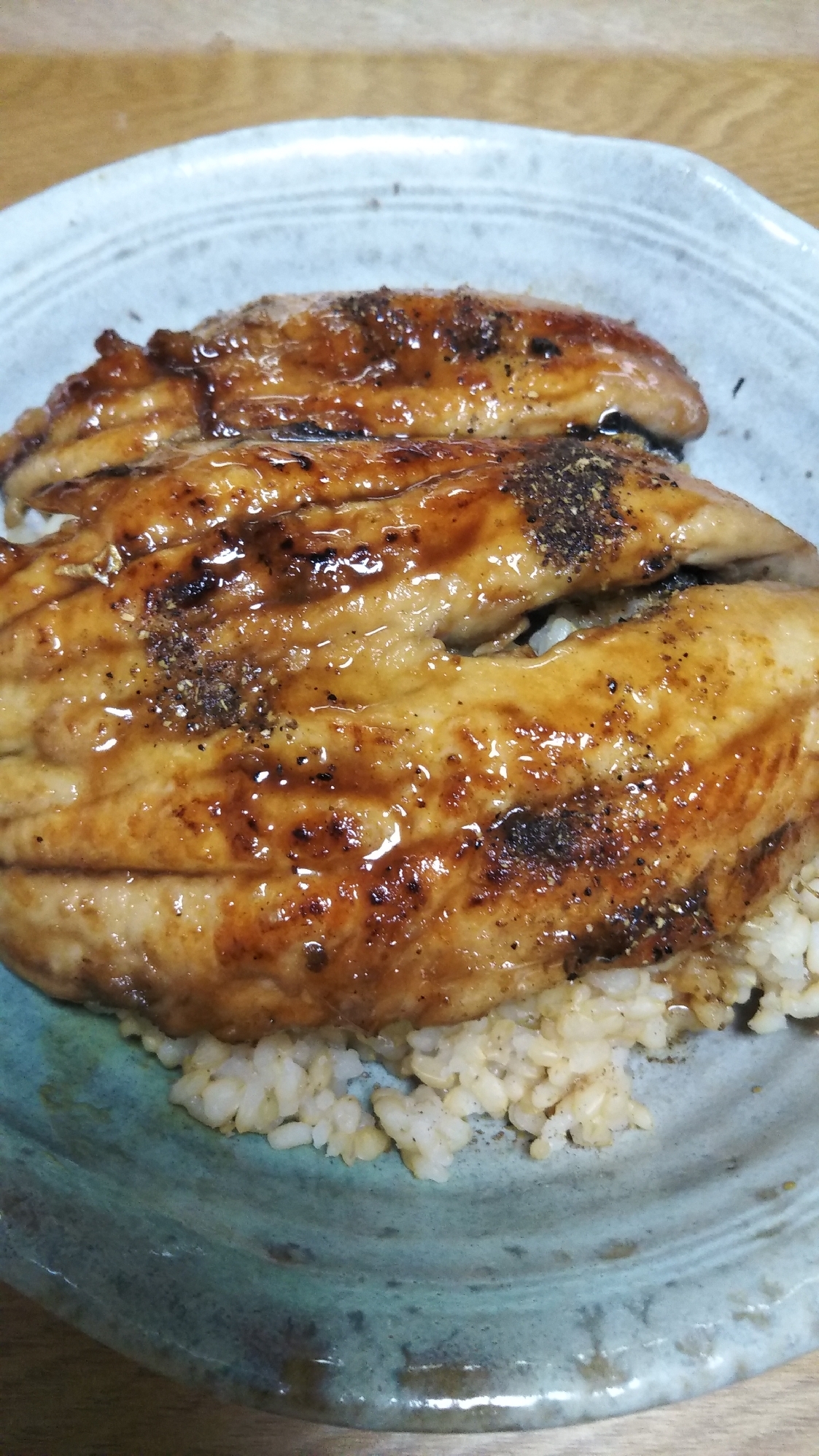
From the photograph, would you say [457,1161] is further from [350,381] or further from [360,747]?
[350,381]

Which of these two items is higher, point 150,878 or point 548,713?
point 548,713

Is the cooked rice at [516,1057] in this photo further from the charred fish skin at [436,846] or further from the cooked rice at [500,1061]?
the charred fish skin at [436,846]

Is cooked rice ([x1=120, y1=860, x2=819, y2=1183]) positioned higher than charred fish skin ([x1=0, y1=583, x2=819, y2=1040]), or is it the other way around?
charred fish skin ([x1=0, y1=583, x2=819, y2=1040])

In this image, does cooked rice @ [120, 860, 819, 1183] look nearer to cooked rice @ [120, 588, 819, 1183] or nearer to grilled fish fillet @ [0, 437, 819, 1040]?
cooked rice @ [120, 588, 819, 1183]

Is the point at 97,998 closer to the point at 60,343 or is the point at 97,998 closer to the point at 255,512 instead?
the point at 255,512

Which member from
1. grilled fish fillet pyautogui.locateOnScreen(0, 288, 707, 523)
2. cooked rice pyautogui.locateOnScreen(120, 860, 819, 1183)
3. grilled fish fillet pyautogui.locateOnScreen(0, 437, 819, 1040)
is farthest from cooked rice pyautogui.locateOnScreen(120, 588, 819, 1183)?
grilled fish fillet pyautogui.locateOnScreen(0, 288, 707, 523)

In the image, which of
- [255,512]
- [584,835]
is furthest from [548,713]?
[255,512]

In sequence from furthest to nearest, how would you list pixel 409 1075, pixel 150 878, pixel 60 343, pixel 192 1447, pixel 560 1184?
pixel 60 343
pixel 409 1075
pixel 560 1184
pixel 192 1447
pixel 150 878
